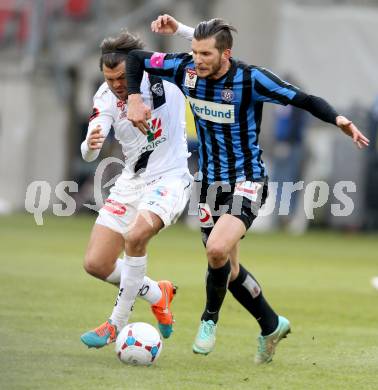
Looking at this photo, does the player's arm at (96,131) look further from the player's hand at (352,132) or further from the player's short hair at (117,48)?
the player's hand at (352,132)

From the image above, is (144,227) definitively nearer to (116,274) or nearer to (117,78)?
(116,274)

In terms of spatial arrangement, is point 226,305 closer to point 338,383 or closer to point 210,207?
point 210,207

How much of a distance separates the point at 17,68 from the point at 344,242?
26.2ft

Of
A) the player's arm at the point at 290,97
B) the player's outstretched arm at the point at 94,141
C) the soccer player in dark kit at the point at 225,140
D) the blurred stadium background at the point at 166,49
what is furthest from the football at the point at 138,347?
the blurred stadium background at the point at 166,49

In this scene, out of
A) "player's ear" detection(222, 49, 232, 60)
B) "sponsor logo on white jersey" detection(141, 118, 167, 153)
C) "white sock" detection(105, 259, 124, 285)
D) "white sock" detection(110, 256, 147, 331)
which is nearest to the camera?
"player's ear" detection(222, 49, 232, 60)

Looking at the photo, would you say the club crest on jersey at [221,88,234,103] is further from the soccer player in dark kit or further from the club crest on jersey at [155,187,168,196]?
the club crest on jersey at [155,187,168,196]

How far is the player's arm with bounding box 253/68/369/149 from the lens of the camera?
7660 mm

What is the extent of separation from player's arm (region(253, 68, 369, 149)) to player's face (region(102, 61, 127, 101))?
105 cm

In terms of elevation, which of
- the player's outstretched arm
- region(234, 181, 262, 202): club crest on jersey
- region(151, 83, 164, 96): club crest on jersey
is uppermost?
region(151, 83, 164, 96): club crest on jersey

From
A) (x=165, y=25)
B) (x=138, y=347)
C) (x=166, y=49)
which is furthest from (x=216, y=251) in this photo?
(x=166, y=49)

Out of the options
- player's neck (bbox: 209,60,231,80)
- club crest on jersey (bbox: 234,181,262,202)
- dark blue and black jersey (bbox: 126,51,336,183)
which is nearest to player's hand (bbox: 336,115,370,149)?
dark blue and black jersey (bbox: 126,51,336,183)

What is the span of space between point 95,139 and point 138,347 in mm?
1472

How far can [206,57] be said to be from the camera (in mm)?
7898

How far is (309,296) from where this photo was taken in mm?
12141
